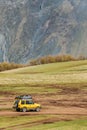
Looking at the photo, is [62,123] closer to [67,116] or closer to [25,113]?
[67,116]

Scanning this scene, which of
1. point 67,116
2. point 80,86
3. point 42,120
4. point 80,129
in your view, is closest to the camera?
point 80,129

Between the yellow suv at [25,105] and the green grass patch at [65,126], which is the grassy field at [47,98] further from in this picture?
the yellow suv at [25,105]

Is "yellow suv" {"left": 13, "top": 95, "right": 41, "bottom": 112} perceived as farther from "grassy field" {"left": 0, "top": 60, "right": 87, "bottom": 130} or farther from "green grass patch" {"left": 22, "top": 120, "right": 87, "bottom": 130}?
"green grass patch" {"left": 22, "top": 120, "right": 87, "bottom": 130}

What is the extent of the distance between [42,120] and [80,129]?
8.50 metres

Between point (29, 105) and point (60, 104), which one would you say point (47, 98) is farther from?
point (29, 105)

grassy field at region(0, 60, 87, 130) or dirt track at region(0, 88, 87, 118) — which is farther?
dirt track at region(0, 88, 87, 118)

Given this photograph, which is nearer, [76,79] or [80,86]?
[80,86]

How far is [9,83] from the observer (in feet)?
343

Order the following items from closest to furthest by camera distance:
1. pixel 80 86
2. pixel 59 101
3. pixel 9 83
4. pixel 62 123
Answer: pixel 62 123
pixel 59 101
pixel 80 86
pixel 9 83

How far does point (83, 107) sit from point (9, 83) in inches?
1878

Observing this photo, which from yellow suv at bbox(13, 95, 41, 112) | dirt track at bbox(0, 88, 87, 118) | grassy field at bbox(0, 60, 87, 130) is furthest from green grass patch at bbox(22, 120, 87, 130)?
yellow suv at bbox(13, 95, 41, 112)

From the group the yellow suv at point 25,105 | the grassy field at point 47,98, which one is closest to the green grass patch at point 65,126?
the grassy field at point 47,98

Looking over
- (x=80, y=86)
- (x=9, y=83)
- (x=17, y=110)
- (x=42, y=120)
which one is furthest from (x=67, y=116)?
(x=9, y=83)

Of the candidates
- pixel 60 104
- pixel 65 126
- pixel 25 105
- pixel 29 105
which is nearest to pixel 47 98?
→ pixel 60 104
